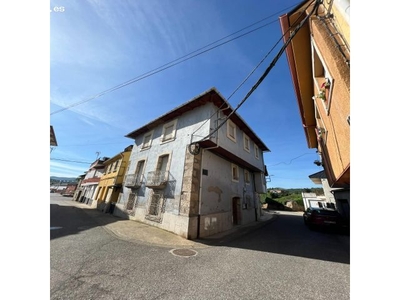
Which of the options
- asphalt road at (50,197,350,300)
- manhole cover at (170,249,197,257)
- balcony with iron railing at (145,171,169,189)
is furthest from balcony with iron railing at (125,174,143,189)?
manhole cover at (170,249,197,257)

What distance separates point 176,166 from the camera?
364 inches

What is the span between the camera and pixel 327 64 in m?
3.45

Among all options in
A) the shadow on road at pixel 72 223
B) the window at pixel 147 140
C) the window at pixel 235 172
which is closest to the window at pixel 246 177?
the window at pixel 235 172

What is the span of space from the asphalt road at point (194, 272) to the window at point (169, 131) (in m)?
6.69

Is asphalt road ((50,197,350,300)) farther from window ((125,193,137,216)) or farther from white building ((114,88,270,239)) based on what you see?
window ((125,193,137,216))

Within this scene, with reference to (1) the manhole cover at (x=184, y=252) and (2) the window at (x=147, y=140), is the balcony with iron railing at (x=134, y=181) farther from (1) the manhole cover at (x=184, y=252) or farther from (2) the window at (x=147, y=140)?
(1) the manhole cover at (x=184, y=252)

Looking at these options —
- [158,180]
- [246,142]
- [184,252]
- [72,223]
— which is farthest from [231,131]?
[72,223]

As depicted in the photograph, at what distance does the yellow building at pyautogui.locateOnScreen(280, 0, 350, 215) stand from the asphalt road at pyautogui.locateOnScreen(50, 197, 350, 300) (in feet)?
8.08

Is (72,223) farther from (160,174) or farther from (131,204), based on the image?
(160,174)

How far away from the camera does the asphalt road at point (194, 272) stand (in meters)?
3.00
